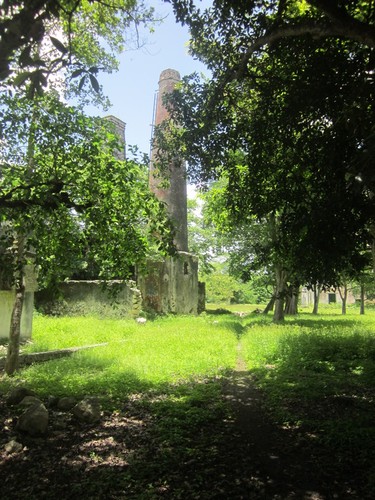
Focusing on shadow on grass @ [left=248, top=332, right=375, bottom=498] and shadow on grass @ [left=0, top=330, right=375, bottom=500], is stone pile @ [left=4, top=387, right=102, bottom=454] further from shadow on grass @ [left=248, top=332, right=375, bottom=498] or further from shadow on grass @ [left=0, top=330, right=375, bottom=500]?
shadow on grass @ [left=248, top=332, right=375, bottom=498]

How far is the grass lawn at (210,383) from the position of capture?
4551 millimetres

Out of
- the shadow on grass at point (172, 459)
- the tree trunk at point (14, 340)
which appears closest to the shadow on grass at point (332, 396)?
the shadow on grass at point (172, 459)

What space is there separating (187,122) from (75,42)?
2428 mm

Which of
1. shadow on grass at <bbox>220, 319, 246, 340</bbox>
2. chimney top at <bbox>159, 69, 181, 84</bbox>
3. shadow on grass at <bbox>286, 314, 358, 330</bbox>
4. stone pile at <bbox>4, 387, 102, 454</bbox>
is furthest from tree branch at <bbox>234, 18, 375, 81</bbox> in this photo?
chimney top at <bbox>159, 69, 181, 84</bbox>

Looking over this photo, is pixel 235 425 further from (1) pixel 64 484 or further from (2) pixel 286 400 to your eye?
(1) pixel 64 484

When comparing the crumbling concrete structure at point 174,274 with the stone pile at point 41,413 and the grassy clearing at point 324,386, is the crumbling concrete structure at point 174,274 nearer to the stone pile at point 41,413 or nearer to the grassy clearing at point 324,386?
the grassy clearing at point 324,386

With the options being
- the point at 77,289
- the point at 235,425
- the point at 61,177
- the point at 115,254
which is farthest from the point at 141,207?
the point at 77,289

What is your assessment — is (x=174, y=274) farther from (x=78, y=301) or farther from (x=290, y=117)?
(x=290, y=117)

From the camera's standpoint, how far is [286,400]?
6.47m

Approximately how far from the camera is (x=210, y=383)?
7.71 metres

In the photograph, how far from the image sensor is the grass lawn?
179 inches

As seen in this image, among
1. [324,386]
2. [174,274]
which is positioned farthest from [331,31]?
[174,274]

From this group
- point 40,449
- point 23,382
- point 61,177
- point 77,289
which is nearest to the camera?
point 40,449

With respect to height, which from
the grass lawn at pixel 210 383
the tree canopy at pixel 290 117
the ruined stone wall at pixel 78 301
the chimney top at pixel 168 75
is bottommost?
the grass lawn at pixel 210 383
